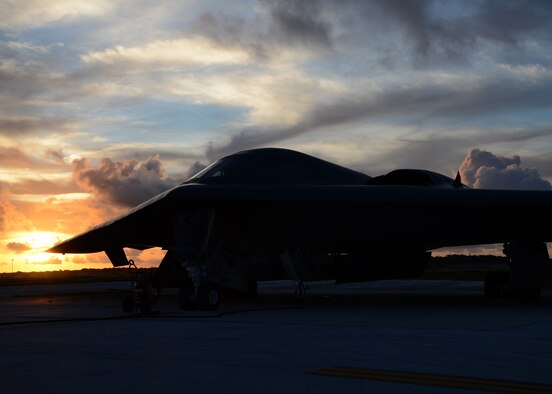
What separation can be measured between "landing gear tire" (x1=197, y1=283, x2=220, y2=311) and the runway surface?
2672mm

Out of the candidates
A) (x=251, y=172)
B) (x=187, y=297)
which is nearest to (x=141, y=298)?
(x=187, y=297)

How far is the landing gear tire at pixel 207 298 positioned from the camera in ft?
51.8

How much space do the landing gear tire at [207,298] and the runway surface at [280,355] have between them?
267 centimetres

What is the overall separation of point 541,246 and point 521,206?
3.15 metres

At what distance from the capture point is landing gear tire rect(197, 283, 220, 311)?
15789 millimetres

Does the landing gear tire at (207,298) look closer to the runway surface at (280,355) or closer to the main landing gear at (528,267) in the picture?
the runway surface at (280,355)

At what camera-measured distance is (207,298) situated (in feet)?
52.0

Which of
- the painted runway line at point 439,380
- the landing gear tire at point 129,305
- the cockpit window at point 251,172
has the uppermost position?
the cockpit window at point 251,172

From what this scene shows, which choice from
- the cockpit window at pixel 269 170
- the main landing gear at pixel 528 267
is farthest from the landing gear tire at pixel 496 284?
the cockpit window at pixel 269 170

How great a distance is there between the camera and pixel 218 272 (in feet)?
56.7

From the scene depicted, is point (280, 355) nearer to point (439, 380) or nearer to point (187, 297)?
point (439, 380)

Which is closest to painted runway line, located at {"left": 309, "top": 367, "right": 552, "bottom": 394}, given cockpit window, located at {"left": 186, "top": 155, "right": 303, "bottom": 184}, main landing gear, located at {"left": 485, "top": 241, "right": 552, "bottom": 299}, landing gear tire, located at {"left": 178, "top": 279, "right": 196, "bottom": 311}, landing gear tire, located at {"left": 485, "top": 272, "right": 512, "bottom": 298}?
landing gear tire, located at {"left": 178, "top": 279, "right": 196, "bottom": 311}

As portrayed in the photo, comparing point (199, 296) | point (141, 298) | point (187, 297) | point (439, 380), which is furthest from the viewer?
point (187, 297)

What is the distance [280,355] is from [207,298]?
26.5 ft
